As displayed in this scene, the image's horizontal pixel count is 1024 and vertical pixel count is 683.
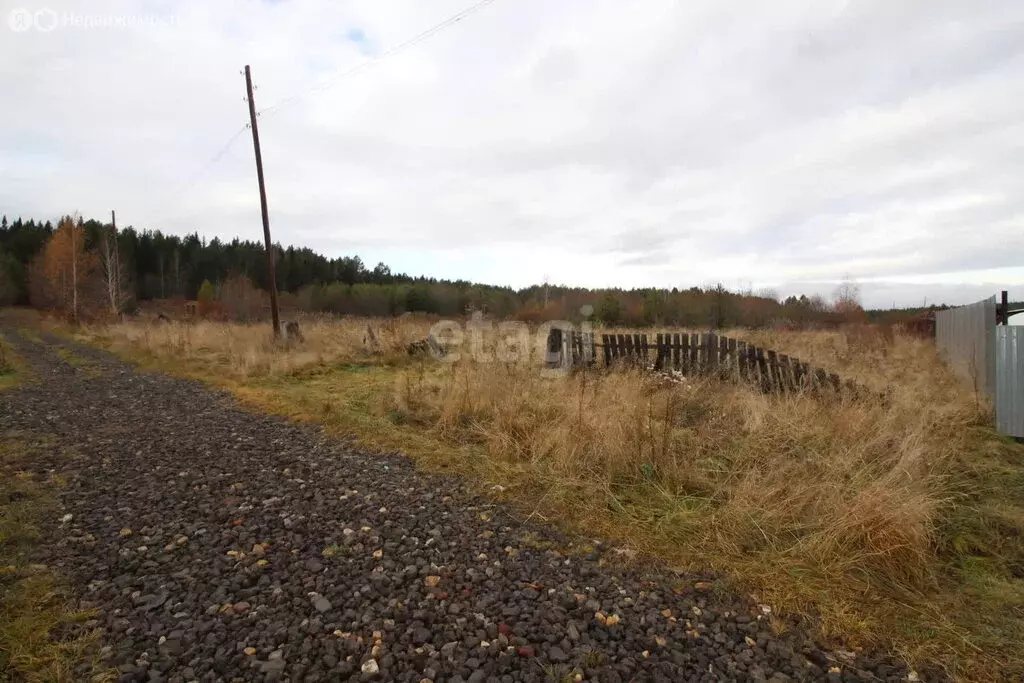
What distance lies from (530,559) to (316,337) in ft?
53.5

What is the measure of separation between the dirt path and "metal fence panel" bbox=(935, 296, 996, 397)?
7.35m

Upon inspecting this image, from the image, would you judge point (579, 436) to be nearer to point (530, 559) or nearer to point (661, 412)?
point (661, 412)

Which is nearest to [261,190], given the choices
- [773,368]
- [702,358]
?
[702,358]

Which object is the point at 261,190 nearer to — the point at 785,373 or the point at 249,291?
the point at 785,373

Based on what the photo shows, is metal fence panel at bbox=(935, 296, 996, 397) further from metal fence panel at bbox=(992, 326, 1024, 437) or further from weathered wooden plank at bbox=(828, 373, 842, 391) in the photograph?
weathered wooden plank at bbox=(828, 373, 842, 391)

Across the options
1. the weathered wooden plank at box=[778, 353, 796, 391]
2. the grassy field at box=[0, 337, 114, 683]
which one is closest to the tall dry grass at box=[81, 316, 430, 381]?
the grassy field at box=[0, 337, 114, 683]

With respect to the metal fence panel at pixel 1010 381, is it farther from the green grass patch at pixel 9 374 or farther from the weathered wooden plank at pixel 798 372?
the green grass patch at pixel 9 374

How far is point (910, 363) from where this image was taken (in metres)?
12.3

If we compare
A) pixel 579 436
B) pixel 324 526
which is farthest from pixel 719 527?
pixel 324 526

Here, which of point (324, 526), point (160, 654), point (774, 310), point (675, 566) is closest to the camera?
point (160, 654)

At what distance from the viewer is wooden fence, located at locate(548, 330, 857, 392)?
27.8 feet

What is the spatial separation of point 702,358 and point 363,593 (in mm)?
8854

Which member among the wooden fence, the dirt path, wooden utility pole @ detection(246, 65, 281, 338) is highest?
wooden utility pole @ detection(246, 65, 281, 338)

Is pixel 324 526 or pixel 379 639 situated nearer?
pixel 379 639
